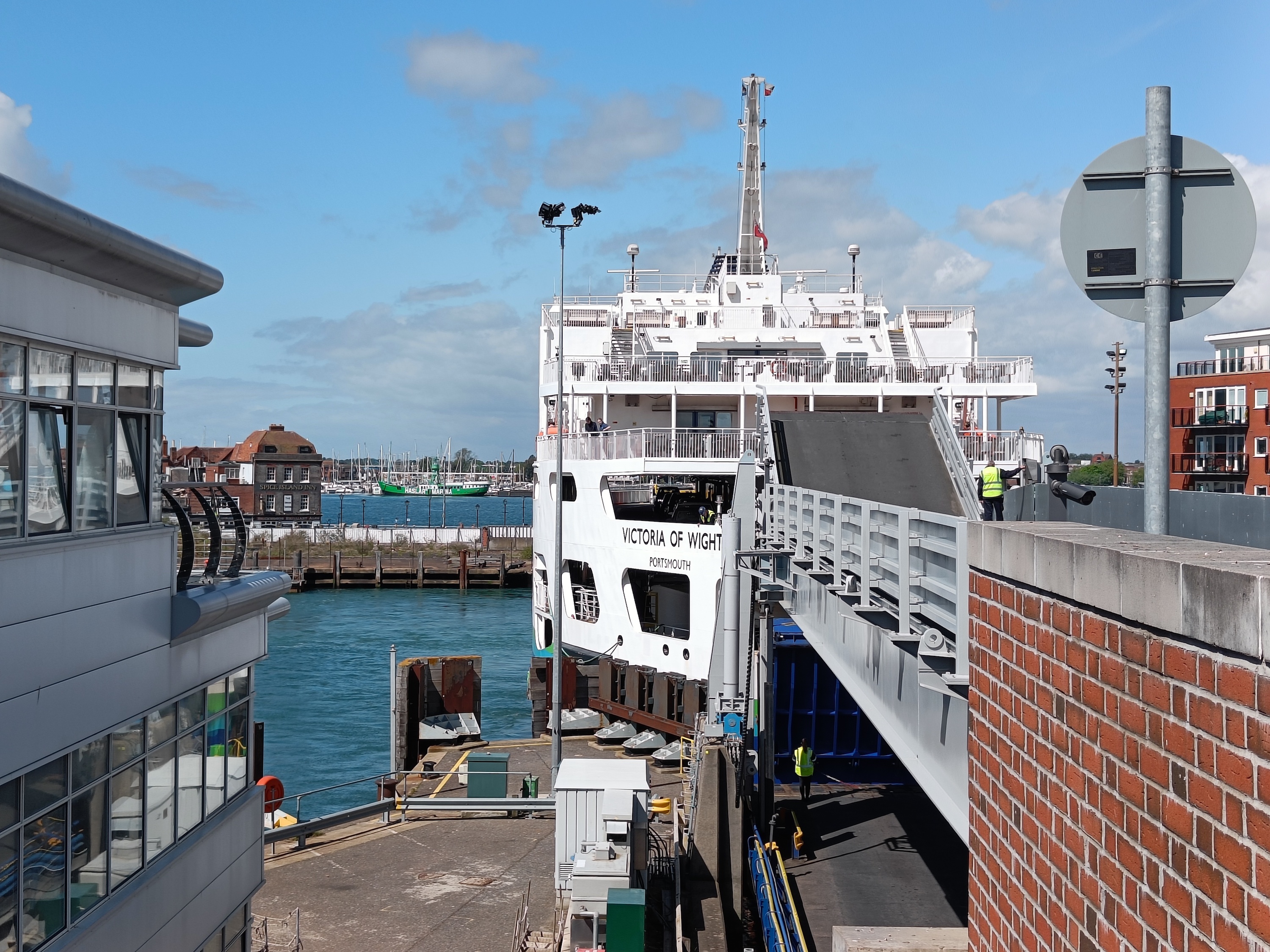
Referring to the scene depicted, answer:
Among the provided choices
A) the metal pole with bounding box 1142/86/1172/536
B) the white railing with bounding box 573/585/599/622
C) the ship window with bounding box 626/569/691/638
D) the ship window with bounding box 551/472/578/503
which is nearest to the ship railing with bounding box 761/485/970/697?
the metal pole with bounding box 1142/86/1172/536

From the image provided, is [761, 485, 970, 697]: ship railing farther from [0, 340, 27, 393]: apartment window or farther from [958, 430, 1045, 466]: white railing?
[958, 430, 1045, 466]: white railing

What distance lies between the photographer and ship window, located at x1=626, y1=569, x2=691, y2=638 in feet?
98.5

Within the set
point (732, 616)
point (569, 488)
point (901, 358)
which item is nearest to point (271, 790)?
point (732, 616)

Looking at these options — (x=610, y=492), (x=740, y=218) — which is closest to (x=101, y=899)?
(x=610, y=492)

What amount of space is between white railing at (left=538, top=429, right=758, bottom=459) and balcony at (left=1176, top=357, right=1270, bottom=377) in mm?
42639

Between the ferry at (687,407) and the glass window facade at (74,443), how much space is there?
12653mm

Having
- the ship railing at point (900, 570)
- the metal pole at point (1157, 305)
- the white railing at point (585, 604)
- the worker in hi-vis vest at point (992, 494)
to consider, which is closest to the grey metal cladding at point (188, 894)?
the ship railing at point (900, 570)

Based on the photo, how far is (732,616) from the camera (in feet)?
57.2

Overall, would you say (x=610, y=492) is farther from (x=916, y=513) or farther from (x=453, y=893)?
(x=916, y=513)

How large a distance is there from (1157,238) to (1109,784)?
261 centimetres

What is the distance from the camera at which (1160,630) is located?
311 cm

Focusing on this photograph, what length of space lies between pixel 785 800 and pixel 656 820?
2.57 m

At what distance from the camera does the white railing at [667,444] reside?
97.8ft

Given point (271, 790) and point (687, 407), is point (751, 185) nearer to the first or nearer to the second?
point (687, 407)
